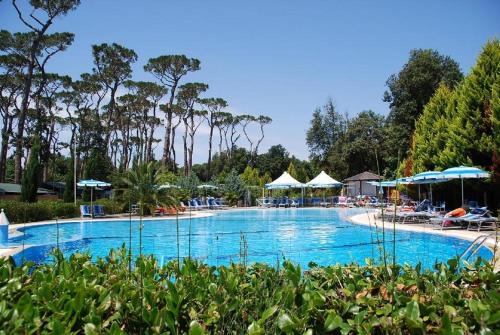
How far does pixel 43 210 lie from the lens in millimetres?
18234

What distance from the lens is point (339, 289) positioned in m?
2.09

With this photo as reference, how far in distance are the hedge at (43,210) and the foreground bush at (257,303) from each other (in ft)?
44.1

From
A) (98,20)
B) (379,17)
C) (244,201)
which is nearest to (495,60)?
(379,17)

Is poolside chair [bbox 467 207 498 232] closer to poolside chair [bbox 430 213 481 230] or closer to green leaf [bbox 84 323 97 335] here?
poolside chair [bbox 430 213 481 230]

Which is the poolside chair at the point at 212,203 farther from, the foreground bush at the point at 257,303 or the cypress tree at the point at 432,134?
the foreground bush at the point at 257,303

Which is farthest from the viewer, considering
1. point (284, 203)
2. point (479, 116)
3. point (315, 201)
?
point (315, 201)

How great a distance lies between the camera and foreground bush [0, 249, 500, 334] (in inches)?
61.1

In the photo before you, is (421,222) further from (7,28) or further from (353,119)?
(7,28)

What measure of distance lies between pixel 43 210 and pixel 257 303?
18647 millimetres

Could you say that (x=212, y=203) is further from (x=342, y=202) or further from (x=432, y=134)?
(x=432, y=134)

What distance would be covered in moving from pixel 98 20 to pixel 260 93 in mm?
16767

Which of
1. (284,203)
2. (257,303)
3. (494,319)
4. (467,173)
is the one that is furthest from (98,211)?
(494,319)

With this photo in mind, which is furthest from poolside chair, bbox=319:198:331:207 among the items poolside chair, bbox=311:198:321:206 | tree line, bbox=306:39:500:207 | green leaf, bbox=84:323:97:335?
green leaf, bbox=84:323:97:335

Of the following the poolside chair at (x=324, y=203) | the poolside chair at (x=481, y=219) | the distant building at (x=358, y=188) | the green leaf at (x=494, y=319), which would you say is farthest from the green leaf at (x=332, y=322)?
the distant building at (x=358, y=188)
